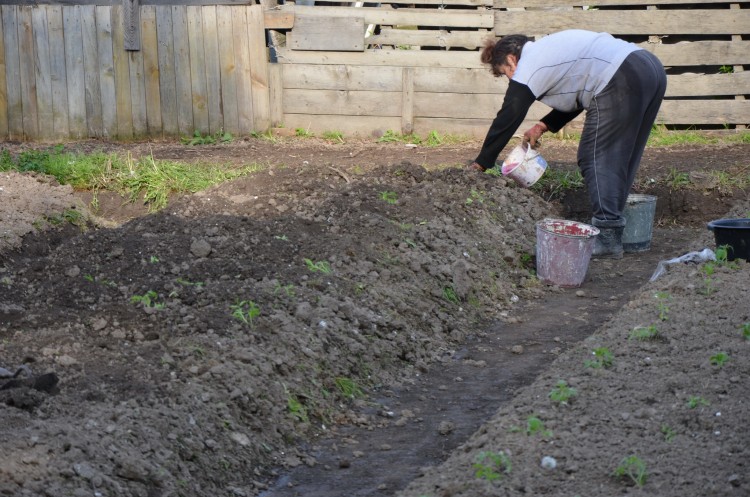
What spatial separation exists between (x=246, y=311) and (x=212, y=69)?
6.55m

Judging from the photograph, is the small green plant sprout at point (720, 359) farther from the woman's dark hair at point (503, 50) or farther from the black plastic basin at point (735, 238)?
the woman's dark hair at point (503, 50)

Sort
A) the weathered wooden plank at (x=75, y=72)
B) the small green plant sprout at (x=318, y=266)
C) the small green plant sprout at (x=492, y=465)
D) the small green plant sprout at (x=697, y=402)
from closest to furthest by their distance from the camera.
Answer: the small green plant sprout at (x=492, y=465)
the small green plant sprout at (x=697, y=402)
the small green plant sprout at (x=318, y=266)
the weathered wooden plank at (x=75, y=72)

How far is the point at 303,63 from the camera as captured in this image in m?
11.3

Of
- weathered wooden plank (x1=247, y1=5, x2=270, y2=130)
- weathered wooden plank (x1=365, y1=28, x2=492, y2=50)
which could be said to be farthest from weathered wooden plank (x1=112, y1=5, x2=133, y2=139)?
weathered wooden plank (x1=365, y1=28, x2=492, y2=50)

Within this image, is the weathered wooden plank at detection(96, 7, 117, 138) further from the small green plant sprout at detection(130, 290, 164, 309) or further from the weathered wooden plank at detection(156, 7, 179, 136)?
the small green plant sprout at detection(130, 290, 164, 309)

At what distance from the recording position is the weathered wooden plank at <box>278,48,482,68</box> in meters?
11.2

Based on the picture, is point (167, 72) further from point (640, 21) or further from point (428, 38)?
point (640, 21)

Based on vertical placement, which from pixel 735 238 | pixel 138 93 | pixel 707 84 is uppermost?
pixel 707 84

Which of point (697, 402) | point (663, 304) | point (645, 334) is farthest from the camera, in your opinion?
point (663, 304)

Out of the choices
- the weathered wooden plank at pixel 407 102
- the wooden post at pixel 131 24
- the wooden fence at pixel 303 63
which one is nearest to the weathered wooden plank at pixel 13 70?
the wooden fence at pixel 303 63

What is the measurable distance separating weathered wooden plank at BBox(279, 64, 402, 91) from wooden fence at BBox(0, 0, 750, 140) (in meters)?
0.01

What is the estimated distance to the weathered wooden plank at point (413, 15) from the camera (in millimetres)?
11133

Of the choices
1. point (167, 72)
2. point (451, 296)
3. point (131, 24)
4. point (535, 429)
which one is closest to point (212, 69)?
point (167, 72)

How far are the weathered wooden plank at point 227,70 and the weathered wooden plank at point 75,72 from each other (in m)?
1.57
